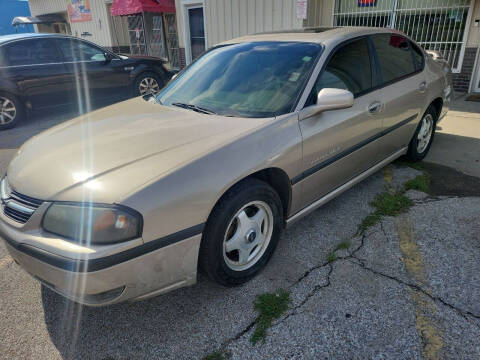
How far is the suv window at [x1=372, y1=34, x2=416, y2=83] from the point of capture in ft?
11.5

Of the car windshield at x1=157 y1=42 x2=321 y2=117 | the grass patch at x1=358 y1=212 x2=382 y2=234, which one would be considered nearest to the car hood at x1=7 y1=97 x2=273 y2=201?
the car windshield at x1=157 y1=42 x2=321 y2=117

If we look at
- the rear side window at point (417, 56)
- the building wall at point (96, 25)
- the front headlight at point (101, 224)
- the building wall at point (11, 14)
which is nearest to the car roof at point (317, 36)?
the rear side window at point (417, 56)

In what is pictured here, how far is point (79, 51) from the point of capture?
7500mm

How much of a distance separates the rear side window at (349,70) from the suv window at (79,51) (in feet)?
20.3

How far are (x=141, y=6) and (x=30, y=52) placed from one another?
5.98 meters

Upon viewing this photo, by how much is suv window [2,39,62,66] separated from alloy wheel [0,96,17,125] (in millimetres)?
695

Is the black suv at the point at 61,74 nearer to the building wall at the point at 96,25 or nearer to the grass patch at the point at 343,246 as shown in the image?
the grass patch at the point at 343,246

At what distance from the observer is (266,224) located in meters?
2.60

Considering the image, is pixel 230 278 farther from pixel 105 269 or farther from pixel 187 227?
pixel 105 269

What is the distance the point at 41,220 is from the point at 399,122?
10.7ft

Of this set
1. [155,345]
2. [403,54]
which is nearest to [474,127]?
[403,54]

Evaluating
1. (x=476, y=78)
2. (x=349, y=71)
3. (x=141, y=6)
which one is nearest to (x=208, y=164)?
(x=349, y=71)

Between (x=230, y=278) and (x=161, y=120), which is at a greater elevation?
(x=161, y=120)

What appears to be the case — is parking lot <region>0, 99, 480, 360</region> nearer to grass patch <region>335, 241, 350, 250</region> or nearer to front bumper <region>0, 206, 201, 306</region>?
grass patch <region>335, 241, 350, 250</region>
